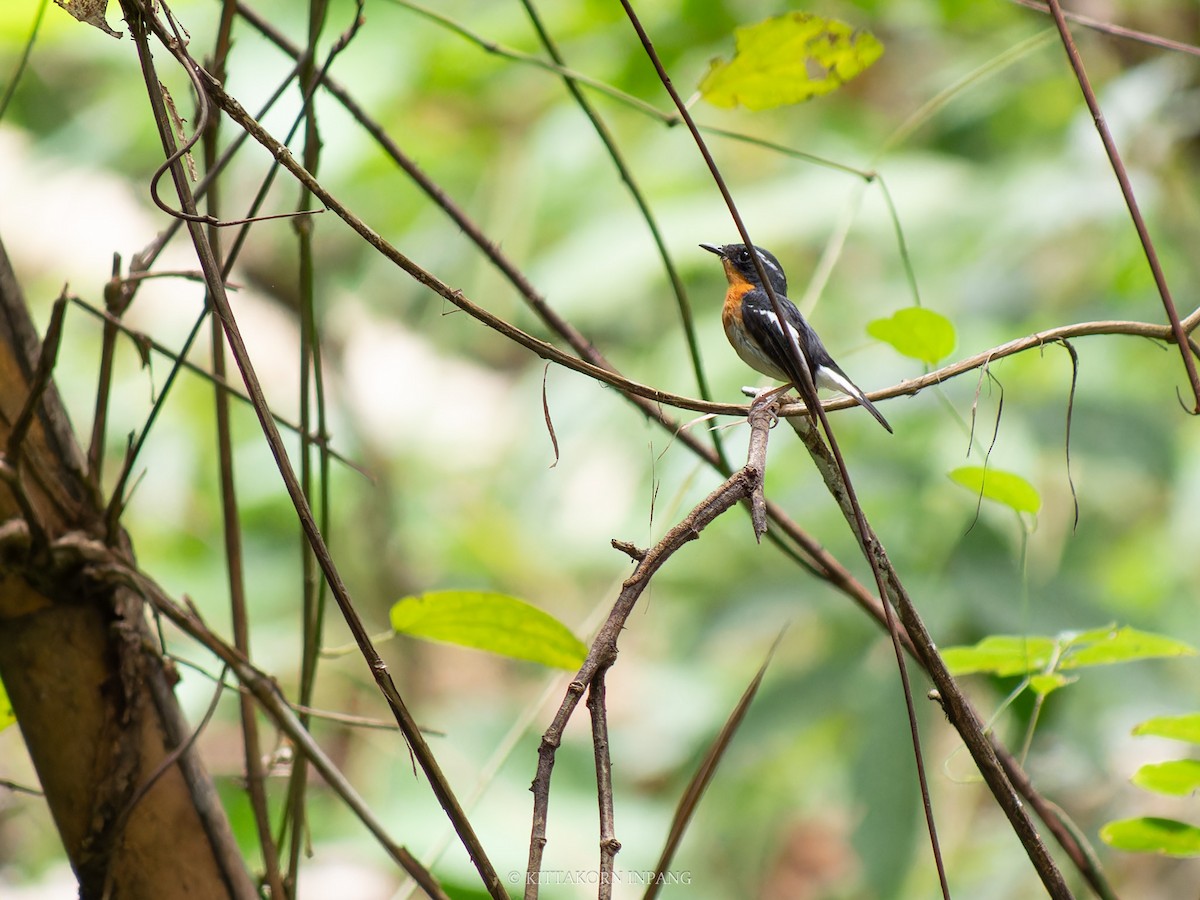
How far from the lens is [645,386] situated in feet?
2.33

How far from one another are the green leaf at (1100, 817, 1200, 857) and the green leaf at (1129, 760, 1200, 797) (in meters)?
0.03

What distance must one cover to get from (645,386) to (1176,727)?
60cm

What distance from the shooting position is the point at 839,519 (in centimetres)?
187

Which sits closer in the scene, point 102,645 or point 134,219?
point 102,645

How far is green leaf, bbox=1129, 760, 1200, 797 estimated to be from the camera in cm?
95

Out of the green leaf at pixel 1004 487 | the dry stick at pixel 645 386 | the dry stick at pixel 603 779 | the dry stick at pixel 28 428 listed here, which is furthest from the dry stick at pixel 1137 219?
the dry stick at pixel 28 428

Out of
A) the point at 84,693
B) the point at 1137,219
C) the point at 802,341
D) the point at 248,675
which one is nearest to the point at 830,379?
the point at 802,341

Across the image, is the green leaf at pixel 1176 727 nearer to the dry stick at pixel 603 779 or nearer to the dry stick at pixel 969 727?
the dry stick at pixel 969 727

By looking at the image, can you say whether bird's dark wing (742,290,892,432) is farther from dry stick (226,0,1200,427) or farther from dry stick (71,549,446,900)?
dry stick (71,549,446,900)

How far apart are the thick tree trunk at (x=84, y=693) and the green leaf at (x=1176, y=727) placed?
80cm

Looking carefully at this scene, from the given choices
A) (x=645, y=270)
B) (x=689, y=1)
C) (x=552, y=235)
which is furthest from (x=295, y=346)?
(x=689, y=1)

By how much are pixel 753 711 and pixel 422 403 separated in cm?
211

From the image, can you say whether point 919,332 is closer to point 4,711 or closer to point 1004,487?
point 1004,487

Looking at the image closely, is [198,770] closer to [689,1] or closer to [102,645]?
[102,645]
